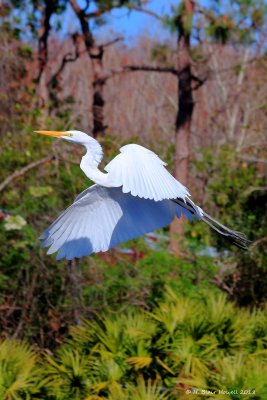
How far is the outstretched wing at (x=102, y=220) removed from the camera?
5770 millimetres

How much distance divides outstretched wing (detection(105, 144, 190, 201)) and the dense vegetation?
1430 mm

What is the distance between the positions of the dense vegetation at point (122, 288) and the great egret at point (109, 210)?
1.09 meters

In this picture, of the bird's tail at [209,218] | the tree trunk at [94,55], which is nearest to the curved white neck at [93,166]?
the bird's tail at [209,218]

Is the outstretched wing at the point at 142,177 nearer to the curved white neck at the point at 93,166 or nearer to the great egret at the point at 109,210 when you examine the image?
the great egret at the point at 109,210

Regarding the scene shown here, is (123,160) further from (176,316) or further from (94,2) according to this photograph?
(94,2)

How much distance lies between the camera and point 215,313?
24.4 ft

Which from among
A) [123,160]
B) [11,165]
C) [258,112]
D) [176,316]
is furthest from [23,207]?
[258,112]

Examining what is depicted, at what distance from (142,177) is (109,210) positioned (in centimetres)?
121

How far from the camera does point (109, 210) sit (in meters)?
6.04

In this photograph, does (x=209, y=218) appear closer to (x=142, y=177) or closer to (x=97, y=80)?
(x=142, y=177)

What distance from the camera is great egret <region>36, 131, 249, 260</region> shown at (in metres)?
5.12

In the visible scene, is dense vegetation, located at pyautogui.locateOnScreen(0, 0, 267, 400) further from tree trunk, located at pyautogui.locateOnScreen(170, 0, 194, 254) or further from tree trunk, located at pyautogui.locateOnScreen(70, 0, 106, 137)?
tree trunk, located at pyautogui.locateOnScreen(70, 0, 106, 137)

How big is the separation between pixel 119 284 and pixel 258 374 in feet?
14.1

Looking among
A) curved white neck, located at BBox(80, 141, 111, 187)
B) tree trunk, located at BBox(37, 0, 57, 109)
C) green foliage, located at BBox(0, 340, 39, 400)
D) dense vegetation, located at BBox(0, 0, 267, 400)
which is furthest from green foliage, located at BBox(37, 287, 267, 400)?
tree trunk, located at BBox(37, 0, 57, 109)
